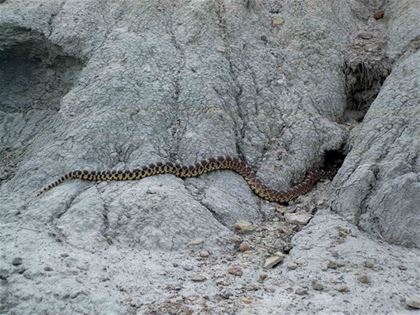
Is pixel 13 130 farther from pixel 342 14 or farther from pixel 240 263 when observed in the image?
pixel 342 14

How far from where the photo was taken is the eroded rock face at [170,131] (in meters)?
7.16

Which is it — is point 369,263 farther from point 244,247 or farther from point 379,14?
point 379,14

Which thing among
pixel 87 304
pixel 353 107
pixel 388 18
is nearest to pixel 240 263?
pixel 87 304

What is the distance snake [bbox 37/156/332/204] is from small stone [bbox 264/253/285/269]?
172 cm

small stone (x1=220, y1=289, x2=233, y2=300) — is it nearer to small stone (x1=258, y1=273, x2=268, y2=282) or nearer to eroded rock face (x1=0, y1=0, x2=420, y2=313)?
eroded rock face (x1=0, y1=0, x2=420, y2=313)

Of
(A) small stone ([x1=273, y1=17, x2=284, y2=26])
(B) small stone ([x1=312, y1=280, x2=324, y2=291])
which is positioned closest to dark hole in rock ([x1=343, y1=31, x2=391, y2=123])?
(A) small stone ([x1=273, y1=17, x2=284, y2=26])

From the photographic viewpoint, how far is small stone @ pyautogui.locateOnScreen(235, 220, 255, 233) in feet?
26.9

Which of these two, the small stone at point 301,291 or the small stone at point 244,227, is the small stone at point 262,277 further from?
the small stone at point 244,227

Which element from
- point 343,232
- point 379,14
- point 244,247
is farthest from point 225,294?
point 379,14

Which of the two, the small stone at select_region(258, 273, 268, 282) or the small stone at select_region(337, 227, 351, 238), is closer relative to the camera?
the small stone at select_region(258, 273, 268, 282)

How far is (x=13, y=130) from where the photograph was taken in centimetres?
1102

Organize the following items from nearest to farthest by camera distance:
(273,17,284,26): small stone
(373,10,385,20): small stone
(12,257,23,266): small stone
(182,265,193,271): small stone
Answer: (12,257,23,266): small stone, (182,265,193,271): small stone, (273,17,284,26): small stone, (373,10,385,20): small stone

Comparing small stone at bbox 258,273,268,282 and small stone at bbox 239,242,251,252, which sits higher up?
small stone at bbox 258,273,268,282

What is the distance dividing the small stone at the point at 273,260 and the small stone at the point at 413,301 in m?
1.63
